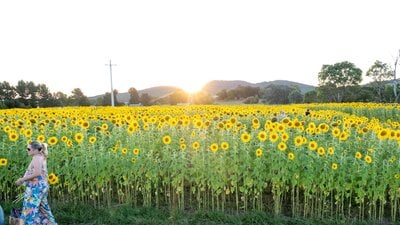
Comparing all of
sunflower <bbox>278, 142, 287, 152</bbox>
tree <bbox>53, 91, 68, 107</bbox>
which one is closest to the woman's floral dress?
sunflower <bbox>278, 142, 287, 152</bbox>

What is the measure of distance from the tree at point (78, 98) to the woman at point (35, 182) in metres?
51.5

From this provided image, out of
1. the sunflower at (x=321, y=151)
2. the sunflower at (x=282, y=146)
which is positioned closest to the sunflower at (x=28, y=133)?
the sunflower at (x=282, y=146)

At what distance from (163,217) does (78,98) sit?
53644 mm

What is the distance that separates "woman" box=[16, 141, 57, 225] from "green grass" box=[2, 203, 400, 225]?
932 millimetres

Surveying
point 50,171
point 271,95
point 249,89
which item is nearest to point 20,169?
point 50,171

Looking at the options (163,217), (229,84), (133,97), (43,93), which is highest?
(229,84)

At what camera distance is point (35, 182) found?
223 inches

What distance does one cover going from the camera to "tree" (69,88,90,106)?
5644 cm

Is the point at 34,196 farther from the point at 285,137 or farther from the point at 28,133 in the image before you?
the point at 285,137

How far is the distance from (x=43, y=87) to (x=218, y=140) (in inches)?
2221

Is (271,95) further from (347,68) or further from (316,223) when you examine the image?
(316,223)

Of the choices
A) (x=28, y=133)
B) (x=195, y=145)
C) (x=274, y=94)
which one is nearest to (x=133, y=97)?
(x=274, y=94)

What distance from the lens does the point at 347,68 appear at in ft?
250

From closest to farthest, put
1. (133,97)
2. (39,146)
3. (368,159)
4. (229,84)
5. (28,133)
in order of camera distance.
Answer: (39,146)
(368,159)
(28,133)
(133,97)
(229,84)
